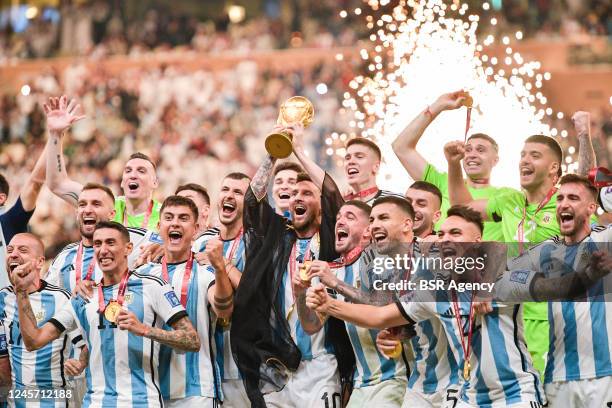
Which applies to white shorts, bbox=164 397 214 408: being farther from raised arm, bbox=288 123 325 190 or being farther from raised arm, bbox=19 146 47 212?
raised arm, bbox=19 146 47 212

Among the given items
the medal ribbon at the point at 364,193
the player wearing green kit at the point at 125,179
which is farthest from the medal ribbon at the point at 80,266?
the medal ribbon at the point at 364,193

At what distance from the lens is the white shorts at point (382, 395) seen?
769 cm

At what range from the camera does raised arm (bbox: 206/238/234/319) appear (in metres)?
7.77

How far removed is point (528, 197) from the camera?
8.59m

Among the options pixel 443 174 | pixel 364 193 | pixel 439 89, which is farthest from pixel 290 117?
pixel 439 89

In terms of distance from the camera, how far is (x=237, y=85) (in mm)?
22625

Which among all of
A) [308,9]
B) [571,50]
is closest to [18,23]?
[308,9]

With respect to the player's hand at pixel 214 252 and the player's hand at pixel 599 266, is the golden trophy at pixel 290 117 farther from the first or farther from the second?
the player's hand at pixel 599 266

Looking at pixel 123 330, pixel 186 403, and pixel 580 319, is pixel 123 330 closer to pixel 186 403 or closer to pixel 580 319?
pixel 186 403

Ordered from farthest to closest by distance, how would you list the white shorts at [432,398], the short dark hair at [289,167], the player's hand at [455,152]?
the short dark hair at [289,167] → the player's hand at [455,152] → the white shorts at [432,398]

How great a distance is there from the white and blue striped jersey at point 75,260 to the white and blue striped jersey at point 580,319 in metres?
3.00

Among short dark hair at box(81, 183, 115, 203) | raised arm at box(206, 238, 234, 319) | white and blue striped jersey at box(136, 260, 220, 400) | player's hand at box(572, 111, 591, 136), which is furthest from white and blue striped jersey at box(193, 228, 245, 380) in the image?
player's hand at box(572, 111, 591, 136)

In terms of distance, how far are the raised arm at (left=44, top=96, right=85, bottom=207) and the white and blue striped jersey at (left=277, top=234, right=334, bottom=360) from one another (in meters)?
2.40

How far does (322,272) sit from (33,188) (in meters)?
3.54
